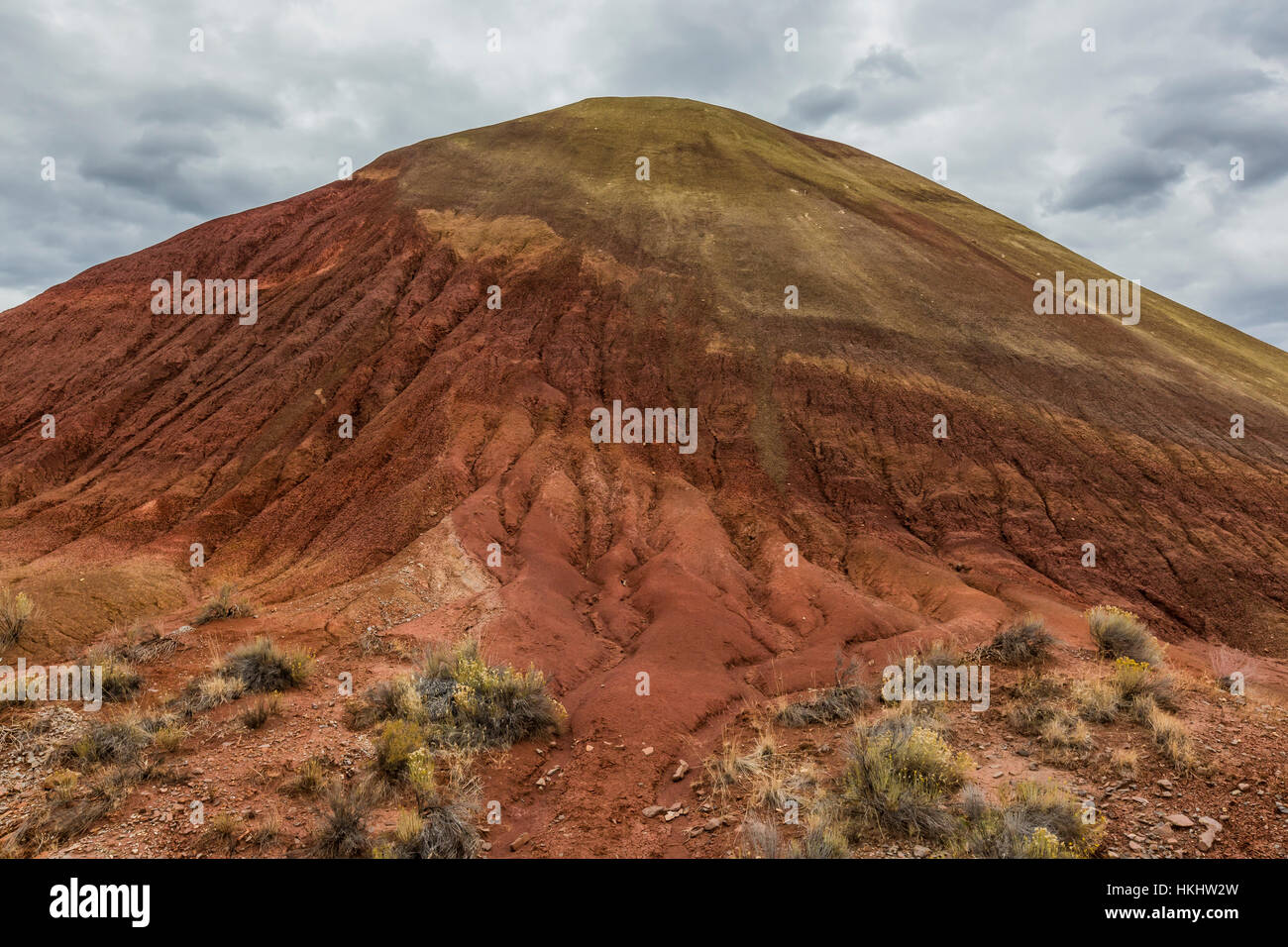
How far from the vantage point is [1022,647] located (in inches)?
469

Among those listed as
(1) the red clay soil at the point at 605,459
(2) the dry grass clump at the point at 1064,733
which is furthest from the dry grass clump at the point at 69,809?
(2) the dry grass clump at the point at 1064,733

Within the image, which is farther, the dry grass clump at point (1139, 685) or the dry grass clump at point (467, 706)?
the dry grass clump at point (467, 706)

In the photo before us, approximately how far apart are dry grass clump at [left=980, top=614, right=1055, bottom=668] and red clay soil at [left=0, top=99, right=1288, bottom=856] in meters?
3.34

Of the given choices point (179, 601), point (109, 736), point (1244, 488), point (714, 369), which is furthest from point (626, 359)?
point (1244, 488)

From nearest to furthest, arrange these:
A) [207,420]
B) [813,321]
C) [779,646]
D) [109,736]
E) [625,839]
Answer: [625,839] → [109,736] → [779,646] → [207,420] → [813,321]

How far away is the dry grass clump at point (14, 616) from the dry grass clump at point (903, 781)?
15.5 meters

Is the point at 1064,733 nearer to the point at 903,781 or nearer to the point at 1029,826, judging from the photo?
the point at 1029,826

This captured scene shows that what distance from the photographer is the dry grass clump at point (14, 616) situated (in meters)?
13.9

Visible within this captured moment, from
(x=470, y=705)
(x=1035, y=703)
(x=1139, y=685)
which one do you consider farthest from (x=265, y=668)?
(x=1139, y=685)

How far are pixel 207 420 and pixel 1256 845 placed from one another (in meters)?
29.1

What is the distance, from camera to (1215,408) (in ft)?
96.0

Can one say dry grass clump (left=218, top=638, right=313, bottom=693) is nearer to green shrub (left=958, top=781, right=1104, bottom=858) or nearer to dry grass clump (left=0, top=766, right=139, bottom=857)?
dry grass clump (left=0, top=766, right=139, bottom=857)

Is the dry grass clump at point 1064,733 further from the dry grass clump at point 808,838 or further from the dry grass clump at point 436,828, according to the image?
the dry grass clump at point 436,828

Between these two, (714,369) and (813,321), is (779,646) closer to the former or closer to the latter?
(714,369)
